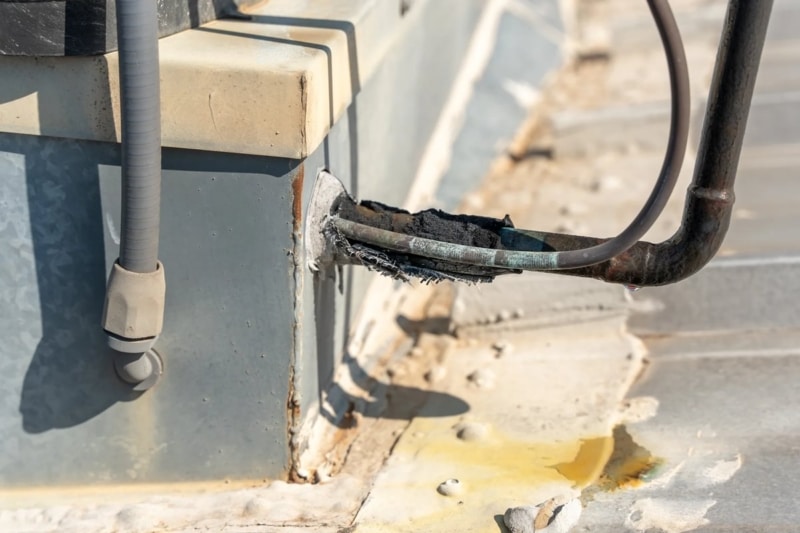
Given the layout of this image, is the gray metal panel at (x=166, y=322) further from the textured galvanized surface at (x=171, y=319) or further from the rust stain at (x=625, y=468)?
the rust stain at (x=625, y=468)

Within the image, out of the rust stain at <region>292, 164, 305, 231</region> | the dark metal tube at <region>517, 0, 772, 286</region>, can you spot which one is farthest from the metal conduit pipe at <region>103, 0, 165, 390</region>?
the dark metal tube at <region>517, 0, 772, 286</region>

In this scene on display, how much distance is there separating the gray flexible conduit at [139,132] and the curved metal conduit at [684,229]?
0.36 metres

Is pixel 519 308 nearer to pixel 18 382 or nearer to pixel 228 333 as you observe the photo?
pixel 228 333

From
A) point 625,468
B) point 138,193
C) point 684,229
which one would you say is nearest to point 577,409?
point 625,468

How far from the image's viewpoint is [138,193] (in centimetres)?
167

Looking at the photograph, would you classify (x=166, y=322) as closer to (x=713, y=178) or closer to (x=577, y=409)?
(x=577, y=409)

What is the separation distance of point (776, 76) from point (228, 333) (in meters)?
3.08

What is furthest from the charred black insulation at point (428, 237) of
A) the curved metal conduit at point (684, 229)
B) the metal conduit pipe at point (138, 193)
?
the metal conduit pipe at point (138, 193)

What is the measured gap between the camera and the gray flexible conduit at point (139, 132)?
5.23 feet

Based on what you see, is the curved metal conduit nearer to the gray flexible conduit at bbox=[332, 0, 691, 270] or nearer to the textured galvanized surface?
the gray flexible conduit at bbox=[332, 0, 691, 270]

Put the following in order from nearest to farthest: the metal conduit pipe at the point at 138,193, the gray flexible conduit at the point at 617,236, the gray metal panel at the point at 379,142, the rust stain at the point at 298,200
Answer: the gray flexible conduit at the point at 617,236 → the metal conduit pipe at the point at 138,193 → the rust stain at the point at 298,200 → the gray metal panel at the point at 379,142

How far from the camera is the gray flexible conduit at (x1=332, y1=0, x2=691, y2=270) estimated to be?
4.91 feet

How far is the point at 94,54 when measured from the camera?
171 cm

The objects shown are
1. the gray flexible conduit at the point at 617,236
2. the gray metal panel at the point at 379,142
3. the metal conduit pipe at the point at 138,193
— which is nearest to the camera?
the gray flexible conduit at the point at 617,236
